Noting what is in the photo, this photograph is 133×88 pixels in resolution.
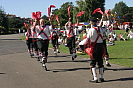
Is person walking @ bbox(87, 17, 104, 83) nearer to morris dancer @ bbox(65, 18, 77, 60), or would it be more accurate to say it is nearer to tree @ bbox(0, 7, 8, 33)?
morris dancer @ bbox(65, 18, 77, 60)

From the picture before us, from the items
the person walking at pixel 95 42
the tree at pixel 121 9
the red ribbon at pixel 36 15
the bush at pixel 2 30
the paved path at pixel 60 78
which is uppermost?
the tree at pixel 121 9

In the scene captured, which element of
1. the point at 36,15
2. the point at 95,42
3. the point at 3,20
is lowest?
the point at 95,42

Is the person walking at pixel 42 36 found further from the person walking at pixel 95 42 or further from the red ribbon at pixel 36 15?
the person walking at pixel 95 42

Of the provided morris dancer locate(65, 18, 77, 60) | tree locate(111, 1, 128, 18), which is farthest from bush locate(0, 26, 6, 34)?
tree locate(111, 1, 128, 18)

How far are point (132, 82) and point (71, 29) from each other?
19.5 feet

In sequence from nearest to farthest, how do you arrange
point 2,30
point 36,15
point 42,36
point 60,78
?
1. point 60,78
2. point 36,15
3. point 42,36
4. point 2,30

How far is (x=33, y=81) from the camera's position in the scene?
788 cm

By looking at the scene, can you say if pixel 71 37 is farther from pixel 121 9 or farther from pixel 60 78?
pixel 121 9

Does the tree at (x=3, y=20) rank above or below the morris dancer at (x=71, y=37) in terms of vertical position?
above

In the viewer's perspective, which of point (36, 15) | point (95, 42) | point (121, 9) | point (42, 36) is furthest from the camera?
point (121, 9)

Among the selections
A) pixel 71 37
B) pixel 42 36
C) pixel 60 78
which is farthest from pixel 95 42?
pixel 71 37

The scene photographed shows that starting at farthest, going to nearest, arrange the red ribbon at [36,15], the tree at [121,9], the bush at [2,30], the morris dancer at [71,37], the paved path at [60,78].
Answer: the tree at [121,9] < the bush at [2,30] < the morris dancer at [71,37] < the red ribbon at [36,15] < the paved path at [60,78]

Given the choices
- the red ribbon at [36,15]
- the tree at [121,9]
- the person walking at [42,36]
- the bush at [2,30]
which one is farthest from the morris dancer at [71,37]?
the tree at [121,9]

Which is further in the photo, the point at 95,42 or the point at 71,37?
the point at 71,37
